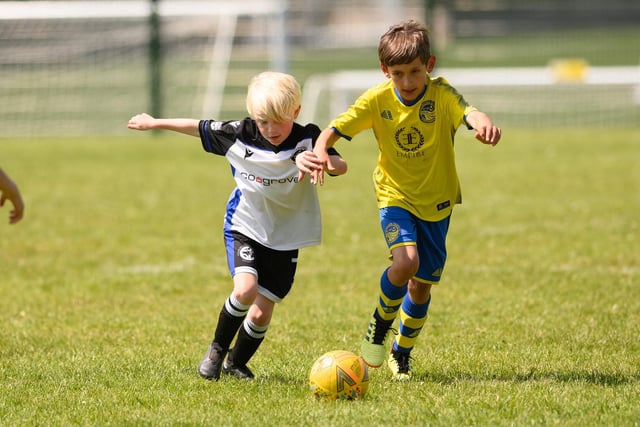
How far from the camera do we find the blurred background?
2270 centimetres

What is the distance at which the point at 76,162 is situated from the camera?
1766 centimetres

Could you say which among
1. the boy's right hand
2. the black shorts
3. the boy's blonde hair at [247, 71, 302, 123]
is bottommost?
the black shorts

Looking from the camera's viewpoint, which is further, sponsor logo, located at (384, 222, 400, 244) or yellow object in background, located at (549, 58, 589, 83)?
yellow object in background, located at (549, 58, 589, 83)

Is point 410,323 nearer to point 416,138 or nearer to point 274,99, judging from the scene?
point 416,138

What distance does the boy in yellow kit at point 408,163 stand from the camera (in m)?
5.56

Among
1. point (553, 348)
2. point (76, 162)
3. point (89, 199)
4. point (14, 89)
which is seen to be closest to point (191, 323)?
point (553, 348)

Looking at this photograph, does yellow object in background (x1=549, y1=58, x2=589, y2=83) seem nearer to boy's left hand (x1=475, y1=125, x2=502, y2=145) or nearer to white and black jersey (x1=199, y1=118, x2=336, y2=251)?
white and black jersey (x1=199, y1=118, x2=336, y2=251)

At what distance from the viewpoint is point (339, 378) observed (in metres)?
5.15

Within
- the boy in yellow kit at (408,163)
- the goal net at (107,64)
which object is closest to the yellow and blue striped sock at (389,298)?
the boy in yellow kit at (408,163)

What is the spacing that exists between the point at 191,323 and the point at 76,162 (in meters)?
10.9

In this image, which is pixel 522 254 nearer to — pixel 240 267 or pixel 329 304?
pixel 329 304

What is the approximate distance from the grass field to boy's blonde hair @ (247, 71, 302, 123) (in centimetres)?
146

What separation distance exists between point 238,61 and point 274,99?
1953cm

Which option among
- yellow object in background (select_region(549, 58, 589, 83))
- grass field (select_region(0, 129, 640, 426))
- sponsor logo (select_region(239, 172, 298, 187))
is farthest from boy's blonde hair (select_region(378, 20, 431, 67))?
yellow object in background (select_region(549, 58, 589, 83))
